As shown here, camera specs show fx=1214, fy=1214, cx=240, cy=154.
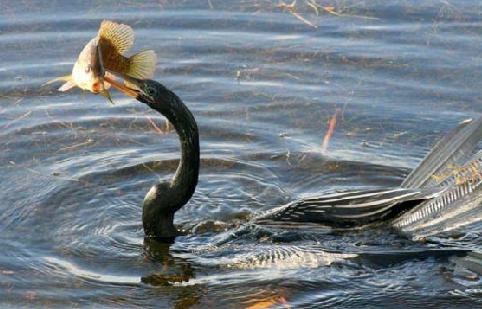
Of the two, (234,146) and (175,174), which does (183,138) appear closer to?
(175,174)

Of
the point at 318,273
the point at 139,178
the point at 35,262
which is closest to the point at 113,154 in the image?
the point at 139,178

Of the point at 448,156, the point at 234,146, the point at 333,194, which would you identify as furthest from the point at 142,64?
the point at 234,146

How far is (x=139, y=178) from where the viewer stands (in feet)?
26.8

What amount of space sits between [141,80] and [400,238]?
5.62 ft

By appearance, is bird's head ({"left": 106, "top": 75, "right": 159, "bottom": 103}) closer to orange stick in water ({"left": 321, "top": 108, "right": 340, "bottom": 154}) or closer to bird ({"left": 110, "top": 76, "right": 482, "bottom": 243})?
bird ({"left": 110, "top": 76, "right": 482, "bottom": 243})

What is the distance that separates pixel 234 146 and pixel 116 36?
219cm

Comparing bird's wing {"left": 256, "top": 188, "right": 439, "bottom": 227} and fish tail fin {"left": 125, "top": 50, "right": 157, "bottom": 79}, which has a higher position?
fish tail fin {"left": 125, "top": 50, "right": 157, "bottom": 79}

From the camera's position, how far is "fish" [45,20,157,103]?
6277mm

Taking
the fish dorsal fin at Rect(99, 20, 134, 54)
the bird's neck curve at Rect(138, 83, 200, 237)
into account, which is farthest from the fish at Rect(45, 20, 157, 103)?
the bird's neck curve at Rect(138, 83, 200, 237)

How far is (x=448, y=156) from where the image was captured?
7086 millimetres

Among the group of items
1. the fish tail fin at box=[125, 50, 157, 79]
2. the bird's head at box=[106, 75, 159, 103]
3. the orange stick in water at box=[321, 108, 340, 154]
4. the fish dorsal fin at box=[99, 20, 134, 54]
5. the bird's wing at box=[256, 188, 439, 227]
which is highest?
the fish dorsal fin at box=[99, 20, 134, 54]

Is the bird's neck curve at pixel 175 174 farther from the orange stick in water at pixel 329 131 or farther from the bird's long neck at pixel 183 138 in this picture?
the orange stick in water at pixel 329 131

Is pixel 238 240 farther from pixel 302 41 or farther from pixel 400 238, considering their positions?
pixel 302 41

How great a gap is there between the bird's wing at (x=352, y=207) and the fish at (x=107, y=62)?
1.20 meters
